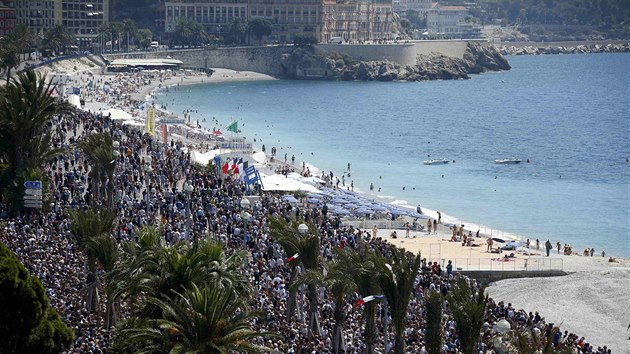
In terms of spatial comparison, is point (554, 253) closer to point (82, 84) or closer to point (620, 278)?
point (620, 278)

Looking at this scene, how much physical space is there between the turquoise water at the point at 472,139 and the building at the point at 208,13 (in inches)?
794

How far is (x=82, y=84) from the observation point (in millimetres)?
108500

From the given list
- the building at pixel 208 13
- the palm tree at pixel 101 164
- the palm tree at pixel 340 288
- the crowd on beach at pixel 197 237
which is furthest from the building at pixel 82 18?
the palm tree at pixel 340 288

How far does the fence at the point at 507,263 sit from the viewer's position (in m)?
43.7

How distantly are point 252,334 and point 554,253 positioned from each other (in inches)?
1148

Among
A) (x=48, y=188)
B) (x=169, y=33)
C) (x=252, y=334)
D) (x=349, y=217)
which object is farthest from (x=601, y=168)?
(x=169, y=33)

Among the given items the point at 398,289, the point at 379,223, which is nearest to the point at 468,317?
the point at 398,289

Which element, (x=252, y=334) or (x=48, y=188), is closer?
(x=252, y=334)

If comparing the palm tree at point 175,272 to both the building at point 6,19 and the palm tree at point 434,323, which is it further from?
the building at point 6,19

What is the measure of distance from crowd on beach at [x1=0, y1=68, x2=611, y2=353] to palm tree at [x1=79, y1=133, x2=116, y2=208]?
0.43 metres

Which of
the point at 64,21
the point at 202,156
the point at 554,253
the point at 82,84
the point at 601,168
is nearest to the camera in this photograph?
the point at 554,253

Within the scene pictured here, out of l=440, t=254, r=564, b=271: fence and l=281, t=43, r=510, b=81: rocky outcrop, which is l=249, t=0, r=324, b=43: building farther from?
l=440, t=254, r=564, b=271: fence

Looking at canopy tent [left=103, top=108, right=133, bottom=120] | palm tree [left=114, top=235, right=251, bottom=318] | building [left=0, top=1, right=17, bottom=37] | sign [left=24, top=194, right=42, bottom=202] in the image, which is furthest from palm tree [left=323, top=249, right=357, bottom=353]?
building [left=0, top=1, right=17, bottom=37]

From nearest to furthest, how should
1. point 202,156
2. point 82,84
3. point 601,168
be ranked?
point 202,156 → point 601,168 → point 82,84
